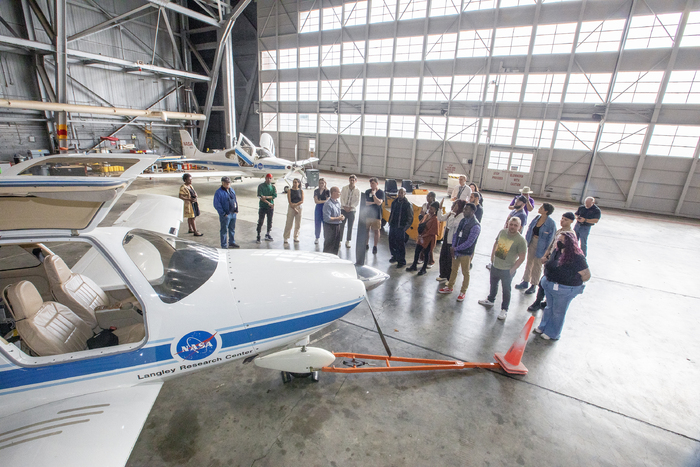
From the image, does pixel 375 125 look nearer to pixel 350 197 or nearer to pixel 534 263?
pixel 350 197

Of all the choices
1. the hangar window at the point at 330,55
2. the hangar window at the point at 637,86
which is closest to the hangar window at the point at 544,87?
the hangar window at the point at 637,86

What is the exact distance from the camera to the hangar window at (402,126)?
65.6 feet

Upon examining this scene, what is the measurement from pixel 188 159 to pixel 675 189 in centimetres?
2338

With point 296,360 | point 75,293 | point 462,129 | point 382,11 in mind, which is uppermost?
point 382,11

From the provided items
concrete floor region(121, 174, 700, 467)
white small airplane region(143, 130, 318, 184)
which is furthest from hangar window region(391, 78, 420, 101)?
concrete floor region(121, 174, 700, 467)

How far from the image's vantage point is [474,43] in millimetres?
17109

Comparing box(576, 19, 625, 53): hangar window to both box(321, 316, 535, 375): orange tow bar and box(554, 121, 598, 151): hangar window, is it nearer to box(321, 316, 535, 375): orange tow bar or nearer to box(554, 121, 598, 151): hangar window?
box(554, 121, 598, 151): hangar window

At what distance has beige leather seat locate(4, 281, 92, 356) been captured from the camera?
7.82ft

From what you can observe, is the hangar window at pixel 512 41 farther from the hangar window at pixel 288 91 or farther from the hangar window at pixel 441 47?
the hangar window at pixel 288 91

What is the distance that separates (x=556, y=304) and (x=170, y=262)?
4.91 metres

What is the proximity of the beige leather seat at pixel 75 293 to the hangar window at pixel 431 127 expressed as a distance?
1912 cm

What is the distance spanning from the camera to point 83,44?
1798cm

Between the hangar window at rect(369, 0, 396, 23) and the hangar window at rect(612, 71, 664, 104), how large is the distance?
41.4 ft

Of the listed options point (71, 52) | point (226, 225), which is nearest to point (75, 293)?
point (226, 225)
